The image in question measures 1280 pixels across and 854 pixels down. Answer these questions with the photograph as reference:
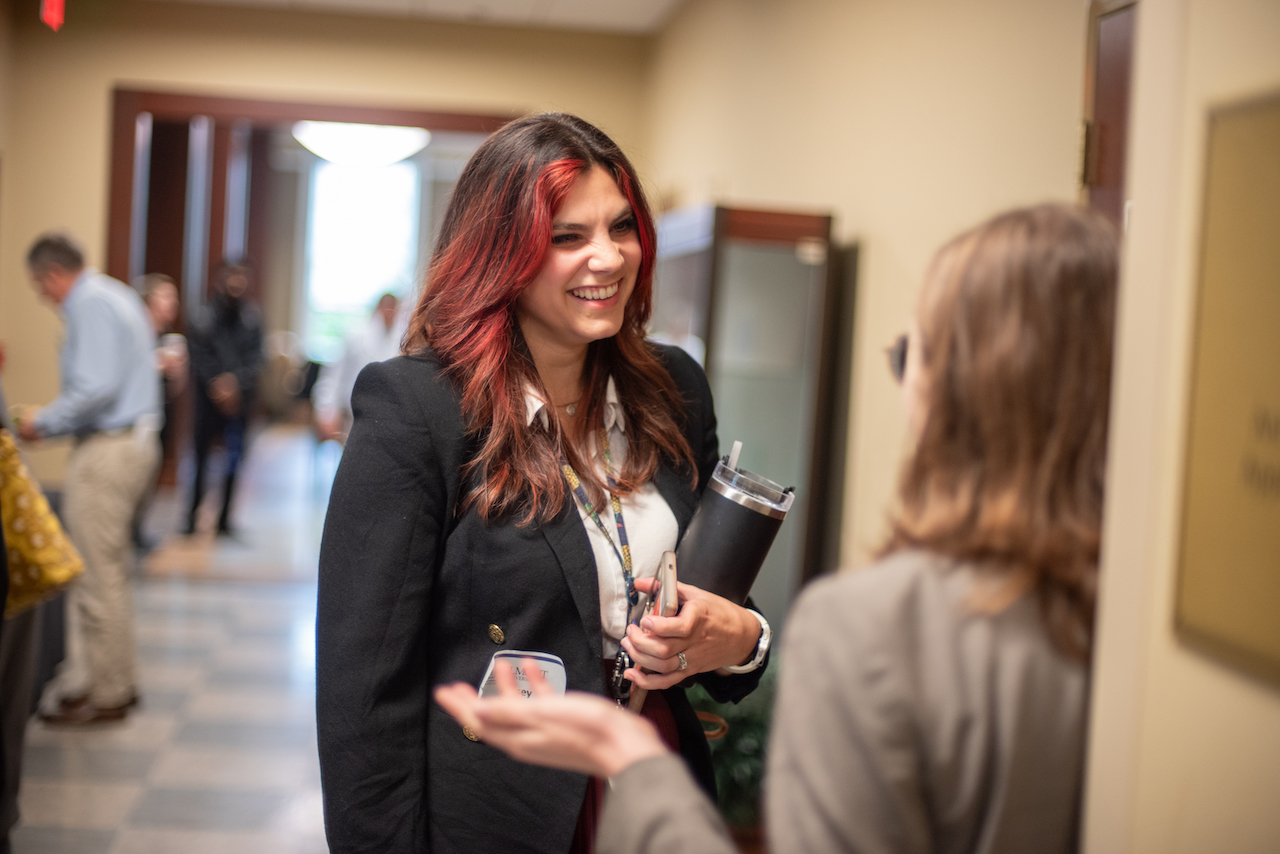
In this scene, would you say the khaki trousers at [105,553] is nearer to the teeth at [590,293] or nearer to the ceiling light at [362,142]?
the teeth at [590,293]

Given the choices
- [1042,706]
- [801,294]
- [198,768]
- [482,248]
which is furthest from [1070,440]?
[198,768]

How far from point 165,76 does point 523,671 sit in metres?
6.95

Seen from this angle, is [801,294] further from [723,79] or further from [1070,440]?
[1070,440]

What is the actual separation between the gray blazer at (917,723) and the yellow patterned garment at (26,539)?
236 cm

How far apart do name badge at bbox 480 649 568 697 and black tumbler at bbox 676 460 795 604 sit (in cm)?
19

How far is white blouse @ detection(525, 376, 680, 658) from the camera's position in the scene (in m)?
1.40

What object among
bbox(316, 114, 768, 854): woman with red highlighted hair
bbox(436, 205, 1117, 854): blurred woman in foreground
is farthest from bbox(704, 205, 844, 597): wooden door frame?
bbox(436, 205, 1117, 854): blurred woman in foreground

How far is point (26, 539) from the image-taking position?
8.63 feet

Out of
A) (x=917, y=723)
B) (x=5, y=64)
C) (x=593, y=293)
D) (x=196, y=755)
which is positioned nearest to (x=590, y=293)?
(x=593, y=293)

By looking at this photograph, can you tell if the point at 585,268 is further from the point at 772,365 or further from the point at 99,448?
the point at 99,448

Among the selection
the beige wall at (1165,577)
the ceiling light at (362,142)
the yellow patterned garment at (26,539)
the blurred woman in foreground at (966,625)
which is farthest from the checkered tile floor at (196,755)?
the ceiling light at (362,142)

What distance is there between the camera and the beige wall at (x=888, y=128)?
2.45 meters

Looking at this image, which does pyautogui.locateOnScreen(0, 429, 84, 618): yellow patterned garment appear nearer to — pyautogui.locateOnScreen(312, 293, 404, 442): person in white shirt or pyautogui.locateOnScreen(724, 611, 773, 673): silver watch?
pyautogui.locateOnScreen(724, 611, 773, 673): silver watch

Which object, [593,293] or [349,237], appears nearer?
[593,293]
